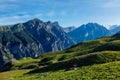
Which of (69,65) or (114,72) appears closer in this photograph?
(114,72)

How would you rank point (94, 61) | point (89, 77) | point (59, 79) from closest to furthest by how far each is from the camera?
point (89, 77) < point (59, 79) < point (94, 61)

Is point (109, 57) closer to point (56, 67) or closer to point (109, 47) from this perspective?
point (56, 67)

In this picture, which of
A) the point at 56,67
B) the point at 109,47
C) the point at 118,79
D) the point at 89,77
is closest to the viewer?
the point at 118,79

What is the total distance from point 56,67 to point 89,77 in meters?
33.9

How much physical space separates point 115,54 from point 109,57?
2.91 m

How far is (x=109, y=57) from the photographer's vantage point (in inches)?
2810

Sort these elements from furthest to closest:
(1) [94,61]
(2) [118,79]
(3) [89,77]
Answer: (1) [94,61] → (3) [89,77] → (2) [118,79]

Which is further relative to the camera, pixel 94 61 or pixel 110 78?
pixel 94 61

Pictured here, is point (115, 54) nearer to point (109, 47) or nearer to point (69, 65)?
point (69, 65)

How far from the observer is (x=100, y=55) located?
242 ft

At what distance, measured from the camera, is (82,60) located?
7412cm

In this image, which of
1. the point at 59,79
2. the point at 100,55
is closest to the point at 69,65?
the point at 100,55

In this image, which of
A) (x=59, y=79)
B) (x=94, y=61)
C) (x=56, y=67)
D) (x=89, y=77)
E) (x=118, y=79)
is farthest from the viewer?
(x=56, y=67)

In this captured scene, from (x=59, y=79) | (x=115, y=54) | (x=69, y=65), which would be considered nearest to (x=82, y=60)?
(x=69, y=65)
